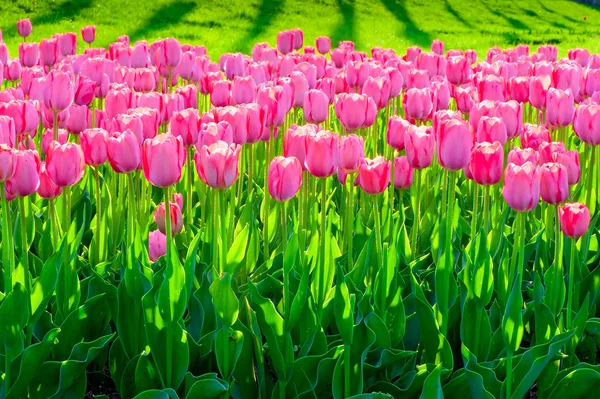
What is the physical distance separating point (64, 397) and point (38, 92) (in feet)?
4.37

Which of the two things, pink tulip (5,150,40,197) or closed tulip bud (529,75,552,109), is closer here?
pink tulip (5,150,40,197)

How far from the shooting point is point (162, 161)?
73.5 inches

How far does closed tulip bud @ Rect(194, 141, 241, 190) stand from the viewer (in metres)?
1.89

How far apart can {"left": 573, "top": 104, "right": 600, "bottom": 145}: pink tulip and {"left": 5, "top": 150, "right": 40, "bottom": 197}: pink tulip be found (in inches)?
62.9

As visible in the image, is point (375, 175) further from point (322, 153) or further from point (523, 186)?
point (523, 186)

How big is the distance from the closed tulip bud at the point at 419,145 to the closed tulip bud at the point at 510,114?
14.7 inches

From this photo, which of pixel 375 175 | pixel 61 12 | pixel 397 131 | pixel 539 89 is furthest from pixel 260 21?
pixel 375 175

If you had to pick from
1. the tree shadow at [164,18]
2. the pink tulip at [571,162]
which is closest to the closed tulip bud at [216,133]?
the pink tulip at [571,162]

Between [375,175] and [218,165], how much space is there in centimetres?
44

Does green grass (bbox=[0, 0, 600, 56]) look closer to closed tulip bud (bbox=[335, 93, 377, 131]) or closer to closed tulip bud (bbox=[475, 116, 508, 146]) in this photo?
closed tulip bud (bbox=[335, 93, 377, 131])

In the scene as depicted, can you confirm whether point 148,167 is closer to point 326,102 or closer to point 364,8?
point 326,102

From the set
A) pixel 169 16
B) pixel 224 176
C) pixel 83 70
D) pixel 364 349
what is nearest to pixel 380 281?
pixel 364 349

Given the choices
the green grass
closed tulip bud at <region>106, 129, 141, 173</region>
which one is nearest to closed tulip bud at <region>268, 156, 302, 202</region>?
closed tulip bud at <region>106, 129, 141, 173</region>

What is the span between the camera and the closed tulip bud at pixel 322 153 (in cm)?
200
